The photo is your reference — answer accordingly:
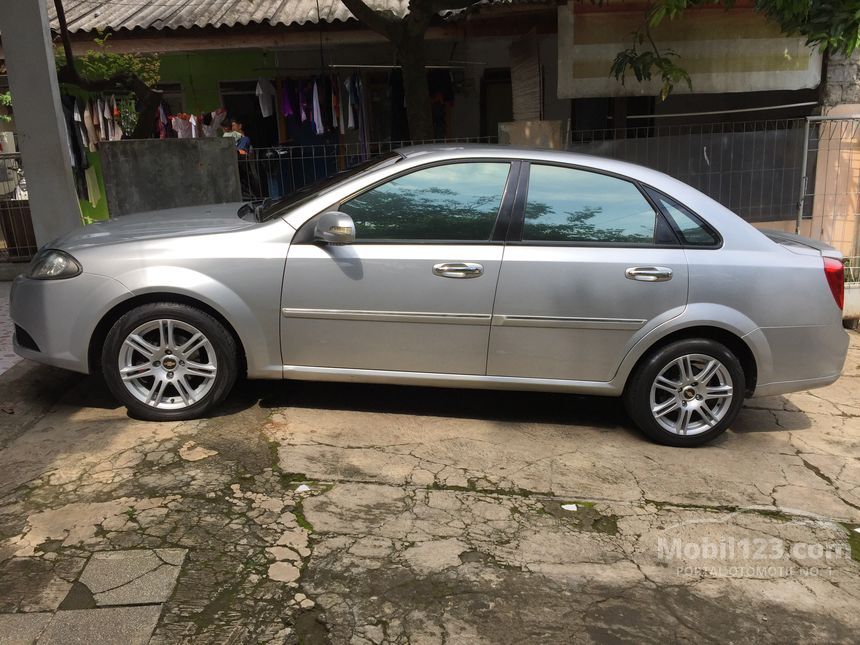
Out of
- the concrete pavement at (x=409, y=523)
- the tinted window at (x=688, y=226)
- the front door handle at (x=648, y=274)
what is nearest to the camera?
the concrete pavement at (x=409, y=523)

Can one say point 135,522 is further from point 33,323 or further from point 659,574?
point 659,574

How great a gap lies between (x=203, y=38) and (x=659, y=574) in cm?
842

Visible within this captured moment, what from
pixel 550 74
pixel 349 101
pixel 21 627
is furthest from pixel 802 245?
pixel 349 101

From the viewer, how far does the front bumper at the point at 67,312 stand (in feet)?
13.2

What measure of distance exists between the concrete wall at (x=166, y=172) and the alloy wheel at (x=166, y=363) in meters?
3.59

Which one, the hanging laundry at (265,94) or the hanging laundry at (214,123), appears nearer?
the hanging laundry at (214,123)

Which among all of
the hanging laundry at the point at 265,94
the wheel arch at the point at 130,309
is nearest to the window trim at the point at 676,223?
the wheel arch at the point at 130,309

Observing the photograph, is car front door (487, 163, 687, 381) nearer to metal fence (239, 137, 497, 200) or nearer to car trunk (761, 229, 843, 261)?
car trunk (761, 229, 843, 261)

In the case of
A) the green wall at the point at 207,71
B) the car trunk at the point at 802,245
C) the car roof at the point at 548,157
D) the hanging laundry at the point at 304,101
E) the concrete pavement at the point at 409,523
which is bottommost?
the concrete pavement at the point at 409,523

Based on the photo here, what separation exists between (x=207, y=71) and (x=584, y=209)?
8854mm

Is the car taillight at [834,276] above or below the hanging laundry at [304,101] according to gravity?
below

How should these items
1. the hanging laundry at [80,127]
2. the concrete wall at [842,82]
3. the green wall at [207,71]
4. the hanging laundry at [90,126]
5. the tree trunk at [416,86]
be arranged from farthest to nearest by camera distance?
the green wall at [207,71], the hanging laundry at [90,126], the hanging laundry at [80,127], the concrete wall at [842,82], the tree trunk at [416,86]

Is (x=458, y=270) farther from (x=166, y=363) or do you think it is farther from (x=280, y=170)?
(x=280, y=170)

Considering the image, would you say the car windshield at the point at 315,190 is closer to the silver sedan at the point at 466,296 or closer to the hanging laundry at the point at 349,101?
the silver sedan at the point at 466,296
